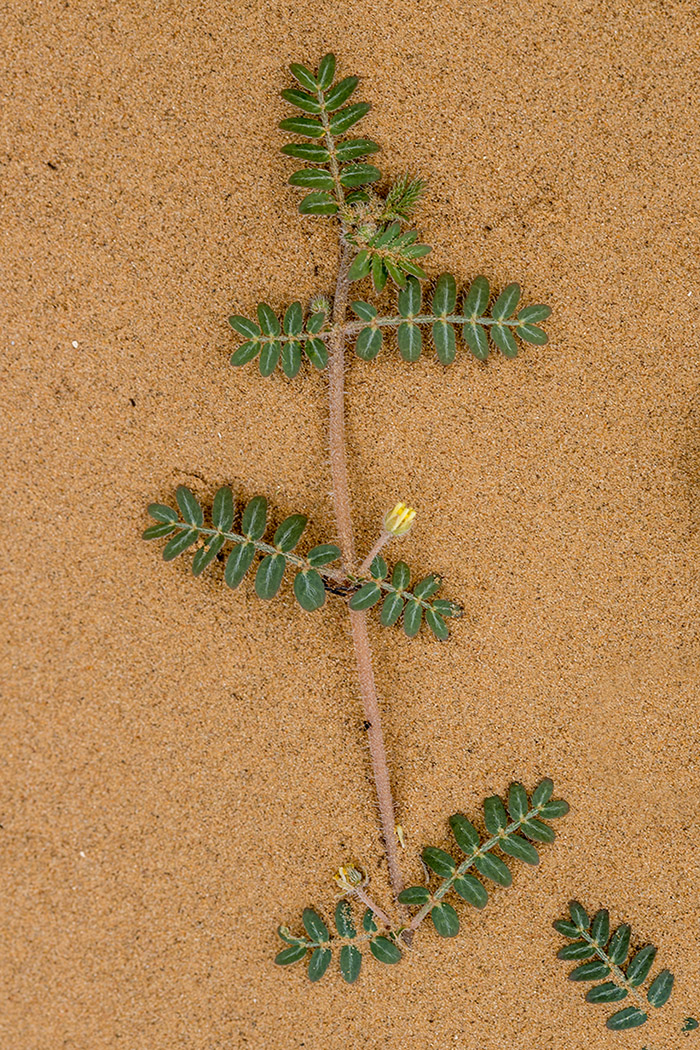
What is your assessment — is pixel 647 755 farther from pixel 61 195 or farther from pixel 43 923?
pixel 61 195

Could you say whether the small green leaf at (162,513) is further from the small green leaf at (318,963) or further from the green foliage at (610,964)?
the green foliage at (610,964)

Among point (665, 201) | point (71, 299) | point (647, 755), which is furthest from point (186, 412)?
point (647, 755)

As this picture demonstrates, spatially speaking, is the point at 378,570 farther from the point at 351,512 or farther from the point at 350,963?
the point at 350,963

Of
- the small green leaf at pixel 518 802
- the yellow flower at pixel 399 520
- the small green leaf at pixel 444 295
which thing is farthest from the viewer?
the small green leaf at pixel 518 802

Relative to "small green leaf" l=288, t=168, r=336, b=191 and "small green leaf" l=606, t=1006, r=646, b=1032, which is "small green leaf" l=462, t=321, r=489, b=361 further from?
"small green leaf" l=606, t=1006, r=646, b=1032

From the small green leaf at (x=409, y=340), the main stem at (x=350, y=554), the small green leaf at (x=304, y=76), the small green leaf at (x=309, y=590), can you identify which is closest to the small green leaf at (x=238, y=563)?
the small green leaf at (x=309, y=590)

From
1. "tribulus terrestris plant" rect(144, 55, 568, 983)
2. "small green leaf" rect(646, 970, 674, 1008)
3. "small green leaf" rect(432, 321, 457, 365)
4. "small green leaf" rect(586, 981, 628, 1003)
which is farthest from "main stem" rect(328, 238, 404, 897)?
"small green leaf" rect(646, 970, 674, 1008)
